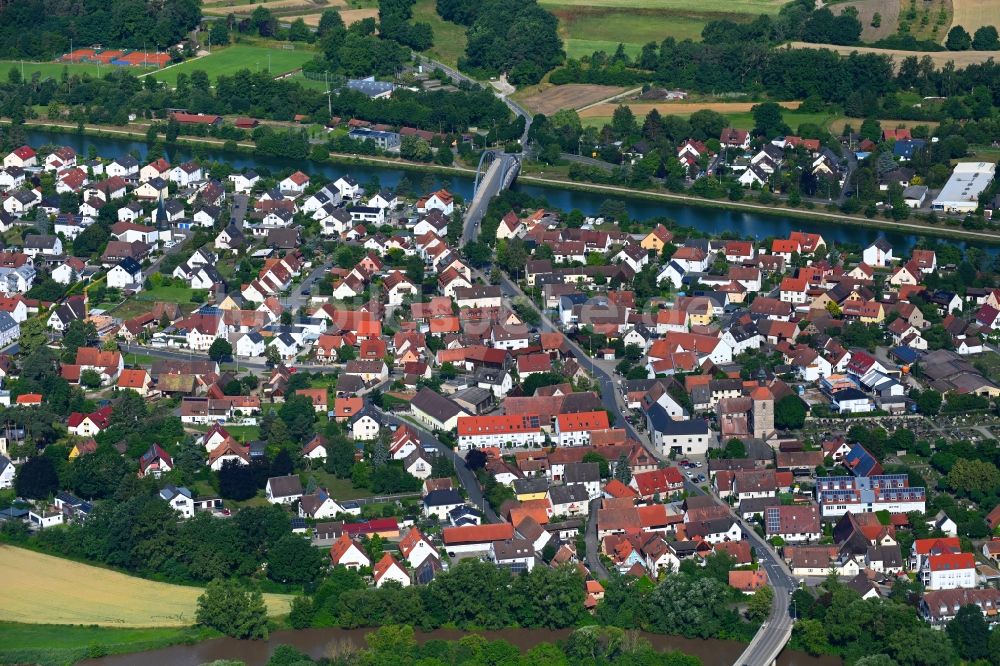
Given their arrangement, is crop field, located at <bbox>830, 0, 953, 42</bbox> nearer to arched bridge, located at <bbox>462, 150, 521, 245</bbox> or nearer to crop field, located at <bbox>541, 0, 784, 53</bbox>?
crop field, located at <bbox>541, 0, 784, 53</bbox>

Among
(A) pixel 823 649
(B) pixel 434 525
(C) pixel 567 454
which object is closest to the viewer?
(A) pixel 823 649

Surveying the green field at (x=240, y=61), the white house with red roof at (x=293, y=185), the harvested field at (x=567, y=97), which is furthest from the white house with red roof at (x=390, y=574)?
the green field at (x=240, y=61)

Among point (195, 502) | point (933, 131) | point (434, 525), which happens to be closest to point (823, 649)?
point (434, 525)

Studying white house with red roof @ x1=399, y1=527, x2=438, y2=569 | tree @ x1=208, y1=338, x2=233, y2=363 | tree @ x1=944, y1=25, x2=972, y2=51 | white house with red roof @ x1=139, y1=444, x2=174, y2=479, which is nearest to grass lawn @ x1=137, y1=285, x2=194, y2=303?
tree @ x1=208, y1=338, x2=233, y2=363

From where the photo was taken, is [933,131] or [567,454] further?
[933,131]

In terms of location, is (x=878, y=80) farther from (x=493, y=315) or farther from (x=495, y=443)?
(x=495, y=443)

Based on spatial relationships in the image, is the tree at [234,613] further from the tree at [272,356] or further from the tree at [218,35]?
the tree at [218,35]

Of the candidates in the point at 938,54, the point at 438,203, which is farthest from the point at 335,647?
the point at 938,54
